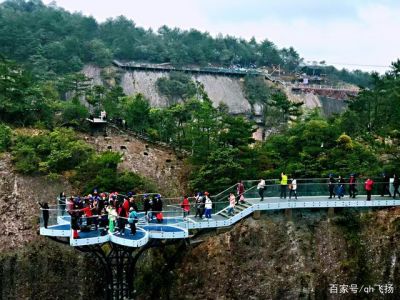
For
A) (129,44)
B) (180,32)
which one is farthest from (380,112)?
(180,32)

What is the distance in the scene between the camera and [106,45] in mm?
90062

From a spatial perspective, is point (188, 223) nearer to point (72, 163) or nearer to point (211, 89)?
point (72, 163)

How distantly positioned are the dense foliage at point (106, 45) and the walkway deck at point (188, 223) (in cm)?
3905

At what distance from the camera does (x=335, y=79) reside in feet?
382

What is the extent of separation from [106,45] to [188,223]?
68.4 m

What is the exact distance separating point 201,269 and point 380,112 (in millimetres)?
21585

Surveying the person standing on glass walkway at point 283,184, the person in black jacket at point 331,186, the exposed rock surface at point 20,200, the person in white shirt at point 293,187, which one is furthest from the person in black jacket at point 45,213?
the person in black jacket at point 331,186

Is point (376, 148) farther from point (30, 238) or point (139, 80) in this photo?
point (139, 80)

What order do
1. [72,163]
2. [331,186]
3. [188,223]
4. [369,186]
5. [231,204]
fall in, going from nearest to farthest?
[188,223]
[231,204]
[369,186]
[331,186]
[72,163]

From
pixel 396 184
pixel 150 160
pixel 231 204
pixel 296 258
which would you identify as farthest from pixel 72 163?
pixel 396 184

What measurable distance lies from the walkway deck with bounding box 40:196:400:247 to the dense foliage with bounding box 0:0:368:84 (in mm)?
39049

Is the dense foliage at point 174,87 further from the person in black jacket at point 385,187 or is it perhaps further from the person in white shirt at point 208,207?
A: the person in white shirt at point 208,207

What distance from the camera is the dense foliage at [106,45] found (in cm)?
7225

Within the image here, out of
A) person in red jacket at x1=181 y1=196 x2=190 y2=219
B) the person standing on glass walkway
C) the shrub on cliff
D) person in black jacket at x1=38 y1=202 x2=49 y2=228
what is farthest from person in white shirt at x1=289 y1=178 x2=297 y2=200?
the shrub on cliff
